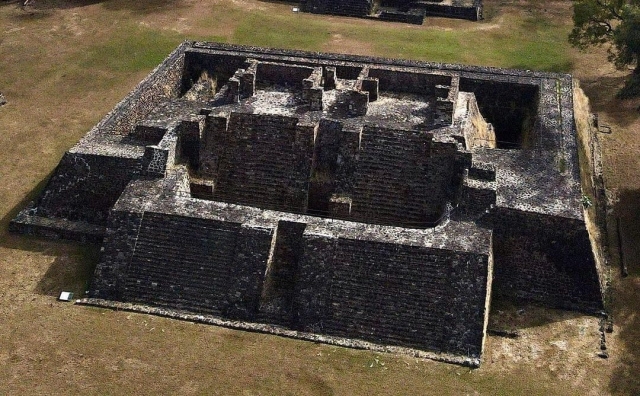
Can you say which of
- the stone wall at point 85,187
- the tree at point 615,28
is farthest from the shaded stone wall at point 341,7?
the stone wall at point 85,187

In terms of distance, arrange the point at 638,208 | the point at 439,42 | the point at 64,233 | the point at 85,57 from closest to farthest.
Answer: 1. the point at 64,233
2. the point at 638,208
3. the point at 85,57
4. the point at 439,42

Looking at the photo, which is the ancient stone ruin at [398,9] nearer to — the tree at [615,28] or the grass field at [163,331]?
the grass field at [163,331]

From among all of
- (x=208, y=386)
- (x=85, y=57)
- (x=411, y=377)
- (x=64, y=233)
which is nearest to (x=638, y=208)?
(x=411, y=377)

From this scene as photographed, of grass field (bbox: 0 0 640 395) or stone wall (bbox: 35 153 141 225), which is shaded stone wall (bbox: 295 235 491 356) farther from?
stone wall (bbox: 35 153 141 225)

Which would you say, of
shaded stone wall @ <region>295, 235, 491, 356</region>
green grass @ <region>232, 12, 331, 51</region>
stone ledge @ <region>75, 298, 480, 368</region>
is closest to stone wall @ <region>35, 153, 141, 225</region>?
stone ledge @ <region>75, 298, 480, 368</region>

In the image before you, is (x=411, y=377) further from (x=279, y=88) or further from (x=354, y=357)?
(x=279, y=88)

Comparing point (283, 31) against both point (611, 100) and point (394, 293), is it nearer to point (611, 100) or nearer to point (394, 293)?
point (611, 100)
